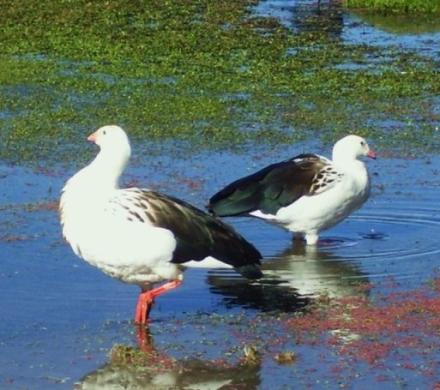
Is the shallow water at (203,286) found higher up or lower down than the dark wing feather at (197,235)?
lower down

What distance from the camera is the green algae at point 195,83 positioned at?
1559 cm

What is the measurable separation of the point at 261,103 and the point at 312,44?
4.76m

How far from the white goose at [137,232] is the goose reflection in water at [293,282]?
0.44m

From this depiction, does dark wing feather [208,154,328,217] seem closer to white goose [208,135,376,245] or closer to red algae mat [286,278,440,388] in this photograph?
white goose [208,135,376,245]

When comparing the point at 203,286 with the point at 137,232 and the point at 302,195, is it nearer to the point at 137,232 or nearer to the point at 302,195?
the point at 137,232

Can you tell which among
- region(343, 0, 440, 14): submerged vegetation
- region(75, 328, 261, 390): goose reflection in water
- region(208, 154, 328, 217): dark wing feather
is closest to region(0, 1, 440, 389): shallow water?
region(75, 328, 261, 390): goose reflection in water

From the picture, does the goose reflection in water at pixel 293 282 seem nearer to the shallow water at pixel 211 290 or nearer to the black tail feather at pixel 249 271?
the shallow water at pixel 211 290

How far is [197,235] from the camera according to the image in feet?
30.7

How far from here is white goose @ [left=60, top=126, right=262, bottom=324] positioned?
358 inches

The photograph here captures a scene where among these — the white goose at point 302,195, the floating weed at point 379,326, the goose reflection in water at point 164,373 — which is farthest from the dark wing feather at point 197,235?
the white goose at point 302,195

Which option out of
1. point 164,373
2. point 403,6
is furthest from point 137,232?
point 403,6

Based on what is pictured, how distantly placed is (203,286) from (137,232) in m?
1.38

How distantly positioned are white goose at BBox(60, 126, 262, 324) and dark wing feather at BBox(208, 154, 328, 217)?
2080 mm

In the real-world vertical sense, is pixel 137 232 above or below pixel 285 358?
above
